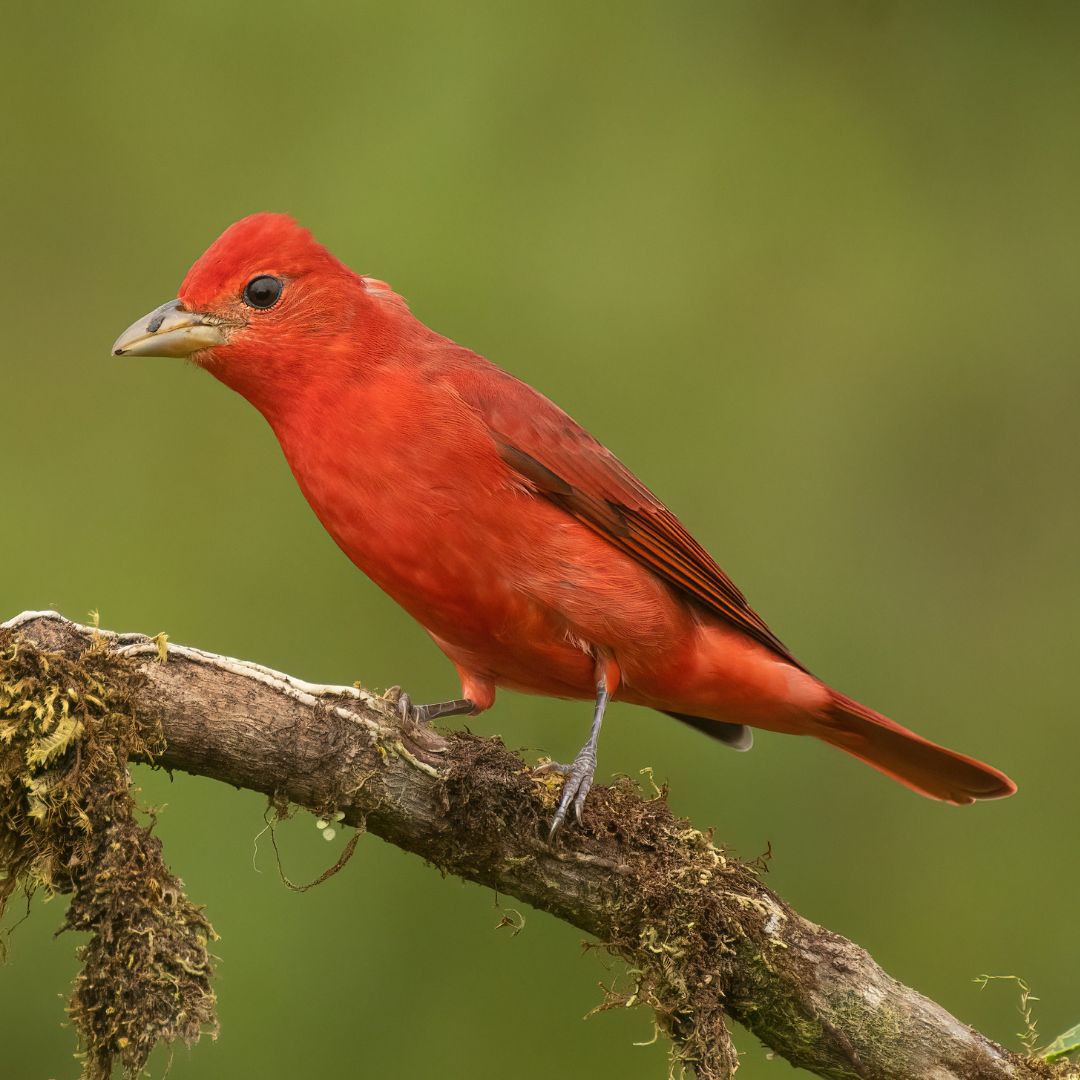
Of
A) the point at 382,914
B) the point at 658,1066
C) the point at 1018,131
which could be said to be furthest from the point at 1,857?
the point at 1018,131

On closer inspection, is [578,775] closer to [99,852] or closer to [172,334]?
[99,852]

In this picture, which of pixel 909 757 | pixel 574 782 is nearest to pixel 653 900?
pixel 574 782

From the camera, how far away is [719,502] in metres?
6.70

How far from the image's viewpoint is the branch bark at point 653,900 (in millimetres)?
3648

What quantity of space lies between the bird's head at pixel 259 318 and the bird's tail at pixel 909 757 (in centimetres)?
172

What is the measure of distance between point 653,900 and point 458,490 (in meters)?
1.11

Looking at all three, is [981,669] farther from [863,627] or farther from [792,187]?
[792,187]

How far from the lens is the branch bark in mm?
3648

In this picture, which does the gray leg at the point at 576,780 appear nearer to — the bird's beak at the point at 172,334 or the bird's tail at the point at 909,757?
the bird's tail at the point at 909,757

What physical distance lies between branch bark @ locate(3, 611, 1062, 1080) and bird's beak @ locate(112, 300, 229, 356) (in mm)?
1134

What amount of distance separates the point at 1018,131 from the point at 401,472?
15.6 ft

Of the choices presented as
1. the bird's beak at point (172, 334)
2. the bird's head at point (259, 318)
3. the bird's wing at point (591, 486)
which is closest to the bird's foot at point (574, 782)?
the bird's wing at point (591, 486)

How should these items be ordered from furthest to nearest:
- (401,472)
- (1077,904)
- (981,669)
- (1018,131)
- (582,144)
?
(1018,131), (582,144), (981,669), (1077,904), (401,472)

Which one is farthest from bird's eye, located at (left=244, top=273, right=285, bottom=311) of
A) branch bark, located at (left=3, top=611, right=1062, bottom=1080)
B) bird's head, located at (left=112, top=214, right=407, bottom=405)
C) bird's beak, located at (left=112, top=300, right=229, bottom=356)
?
branch bark, located at (left=3, top=611, right=1062, bottom=1080)
